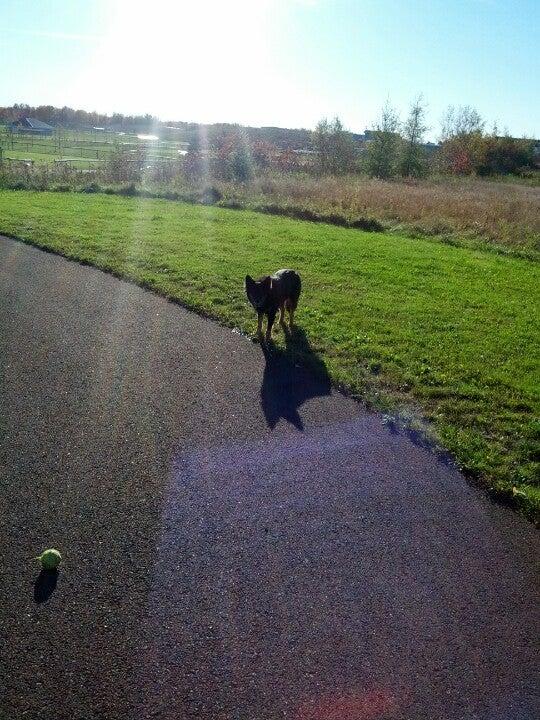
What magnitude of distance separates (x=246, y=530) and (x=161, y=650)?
1071 mm

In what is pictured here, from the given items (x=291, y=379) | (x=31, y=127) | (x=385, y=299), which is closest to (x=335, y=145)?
(x=385, y=299)

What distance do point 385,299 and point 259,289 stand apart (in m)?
3.20

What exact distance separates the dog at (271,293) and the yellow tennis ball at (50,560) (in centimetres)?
429

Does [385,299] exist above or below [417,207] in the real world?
below

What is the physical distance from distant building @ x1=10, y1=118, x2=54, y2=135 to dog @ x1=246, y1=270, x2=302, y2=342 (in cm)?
8115

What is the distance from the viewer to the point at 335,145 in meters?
36.5

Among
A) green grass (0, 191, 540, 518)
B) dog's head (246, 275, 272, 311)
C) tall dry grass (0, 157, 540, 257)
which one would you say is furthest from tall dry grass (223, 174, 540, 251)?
dog's head (246, 275, 272, 311)

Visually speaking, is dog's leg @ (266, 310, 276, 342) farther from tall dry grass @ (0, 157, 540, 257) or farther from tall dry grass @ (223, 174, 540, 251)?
tall dry grass @ (223, 174, 540, 251)

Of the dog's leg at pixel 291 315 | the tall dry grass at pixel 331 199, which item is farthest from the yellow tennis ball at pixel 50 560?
the tall dry grass at pixel 331 199

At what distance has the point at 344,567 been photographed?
351 cm

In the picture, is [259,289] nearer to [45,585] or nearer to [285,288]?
[285,288]

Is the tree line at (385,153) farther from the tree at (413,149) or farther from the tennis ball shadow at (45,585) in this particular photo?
the tennis ball shadow at (45,585)

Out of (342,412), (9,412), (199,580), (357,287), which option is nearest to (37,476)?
(9,412)

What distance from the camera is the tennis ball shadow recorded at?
3.14 metres
